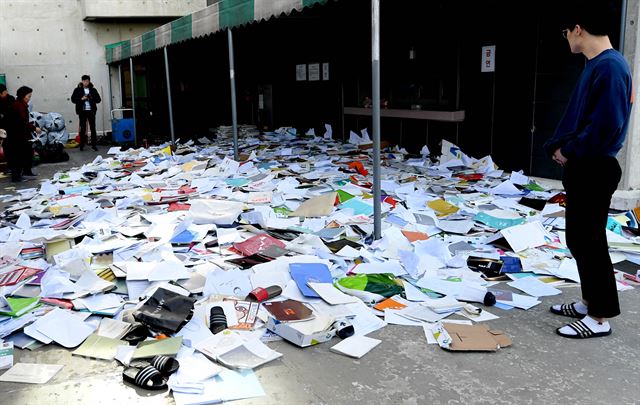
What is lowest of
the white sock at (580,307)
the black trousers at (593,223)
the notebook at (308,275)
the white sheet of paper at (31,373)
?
the white sheet of paper at (31,373)

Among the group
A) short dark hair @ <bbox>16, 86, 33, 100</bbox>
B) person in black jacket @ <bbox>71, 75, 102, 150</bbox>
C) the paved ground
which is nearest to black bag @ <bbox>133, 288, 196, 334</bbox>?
the paved ground

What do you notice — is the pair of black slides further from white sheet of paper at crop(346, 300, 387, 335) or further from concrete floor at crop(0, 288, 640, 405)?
white sheet of paper at crop(346, 300, 387, 335)

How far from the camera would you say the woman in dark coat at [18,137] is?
9.88 meters

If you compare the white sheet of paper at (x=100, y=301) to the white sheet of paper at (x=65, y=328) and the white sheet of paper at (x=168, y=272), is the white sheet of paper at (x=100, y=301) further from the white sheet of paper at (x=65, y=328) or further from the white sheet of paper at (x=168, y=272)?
the white sheet of paper at (x=168, y=272)

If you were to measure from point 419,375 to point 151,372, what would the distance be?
1.31 metres

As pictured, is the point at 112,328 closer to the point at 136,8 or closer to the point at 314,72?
the point at 314,72

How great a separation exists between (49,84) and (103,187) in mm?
11586

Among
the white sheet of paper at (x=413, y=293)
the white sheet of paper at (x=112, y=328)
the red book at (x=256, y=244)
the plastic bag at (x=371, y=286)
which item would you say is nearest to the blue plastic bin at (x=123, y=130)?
the red book at (x=256, y=244)

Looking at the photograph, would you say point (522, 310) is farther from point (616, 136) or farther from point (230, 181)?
point (230, 181)

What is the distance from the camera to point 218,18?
28.1 ft

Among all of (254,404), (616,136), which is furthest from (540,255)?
(254,404)

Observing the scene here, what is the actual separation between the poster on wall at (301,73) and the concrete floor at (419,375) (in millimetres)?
11271

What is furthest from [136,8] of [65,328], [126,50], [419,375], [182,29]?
[419,375]

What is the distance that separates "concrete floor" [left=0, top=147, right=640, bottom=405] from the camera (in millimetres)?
2803
